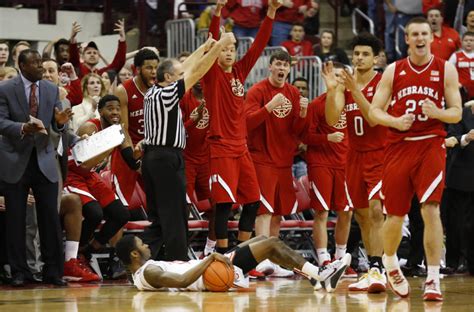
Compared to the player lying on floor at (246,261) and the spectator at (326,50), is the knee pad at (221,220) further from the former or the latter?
the spectator at (326,50)

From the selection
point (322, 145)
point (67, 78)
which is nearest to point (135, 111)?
point (67, 78)

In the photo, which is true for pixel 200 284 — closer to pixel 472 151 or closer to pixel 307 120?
pixel 307 120

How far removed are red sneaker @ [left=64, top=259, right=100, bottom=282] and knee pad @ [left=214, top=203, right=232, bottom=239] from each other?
55.6 inches

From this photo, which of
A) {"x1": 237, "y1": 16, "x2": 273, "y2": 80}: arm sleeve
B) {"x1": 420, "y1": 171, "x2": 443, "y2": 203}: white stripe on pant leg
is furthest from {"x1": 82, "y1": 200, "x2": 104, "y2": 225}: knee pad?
{"x1": 420, "y1": 171, "x2": 443, "y2": 203}: white stripe on pant leg

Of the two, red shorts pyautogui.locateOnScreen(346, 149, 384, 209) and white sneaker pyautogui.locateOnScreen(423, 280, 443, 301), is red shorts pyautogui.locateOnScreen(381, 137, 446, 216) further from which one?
red shorts pyautogui.locateOnScreen(346, 149, 384, 209)

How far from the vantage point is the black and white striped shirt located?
458 inches

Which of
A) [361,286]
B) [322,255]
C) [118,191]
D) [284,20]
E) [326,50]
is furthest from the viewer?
[284,20]

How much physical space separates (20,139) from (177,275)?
8.51ft

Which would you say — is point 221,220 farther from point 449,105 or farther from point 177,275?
point 449,105

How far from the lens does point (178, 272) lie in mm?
10633

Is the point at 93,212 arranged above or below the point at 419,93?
below

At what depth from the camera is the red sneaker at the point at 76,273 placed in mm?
12688

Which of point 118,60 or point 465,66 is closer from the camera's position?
point 118,60

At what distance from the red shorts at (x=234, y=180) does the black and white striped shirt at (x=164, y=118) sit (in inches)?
45.8
